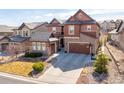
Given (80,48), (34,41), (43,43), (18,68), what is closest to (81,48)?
(80,48)

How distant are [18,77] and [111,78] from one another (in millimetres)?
3780

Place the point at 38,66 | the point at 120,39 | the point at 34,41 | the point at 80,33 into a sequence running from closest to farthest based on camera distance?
the point at 38,66 < the point at 34,41 < the point at 80,33 < the point at 120,39

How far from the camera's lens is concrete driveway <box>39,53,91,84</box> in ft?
22.7

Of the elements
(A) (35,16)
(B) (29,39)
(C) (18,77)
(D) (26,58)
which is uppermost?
(A) (35,16)

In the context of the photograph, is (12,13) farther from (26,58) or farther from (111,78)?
(111,78)

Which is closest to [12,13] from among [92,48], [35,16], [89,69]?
[35,16]

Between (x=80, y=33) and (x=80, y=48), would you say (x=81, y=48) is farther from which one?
(x=80, y=33)

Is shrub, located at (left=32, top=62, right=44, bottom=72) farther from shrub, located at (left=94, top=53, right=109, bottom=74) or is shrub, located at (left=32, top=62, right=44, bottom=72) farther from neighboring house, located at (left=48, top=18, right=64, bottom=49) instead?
neighboring house, located at (left=48, top=18, right=64, bottom=49)

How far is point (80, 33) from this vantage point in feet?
40.5

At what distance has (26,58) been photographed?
824cm

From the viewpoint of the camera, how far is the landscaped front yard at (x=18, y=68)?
758 centimetres

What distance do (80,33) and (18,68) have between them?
5.86m

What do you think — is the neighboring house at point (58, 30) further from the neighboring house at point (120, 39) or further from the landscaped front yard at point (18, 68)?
the landscaped front yard at point (18, 68)

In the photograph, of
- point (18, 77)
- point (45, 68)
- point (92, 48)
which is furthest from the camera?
point (92, 48)
